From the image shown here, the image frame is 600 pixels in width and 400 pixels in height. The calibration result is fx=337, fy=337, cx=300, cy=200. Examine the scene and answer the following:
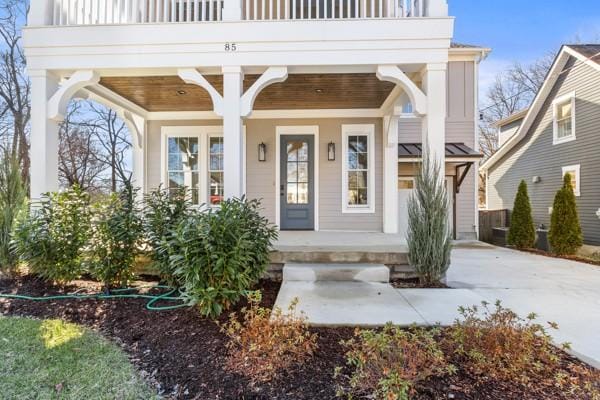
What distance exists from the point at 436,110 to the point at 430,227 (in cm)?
149

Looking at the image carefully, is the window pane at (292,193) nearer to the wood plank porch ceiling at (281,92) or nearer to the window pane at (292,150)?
the window pane at (292,150)

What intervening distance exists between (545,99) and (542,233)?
4.32m

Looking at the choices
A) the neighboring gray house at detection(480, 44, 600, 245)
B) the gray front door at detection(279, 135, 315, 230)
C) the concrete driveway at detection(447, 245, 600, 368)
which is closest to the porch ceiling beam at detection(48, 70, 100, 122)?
the gray front door at detection(279, 135, 315, 230)

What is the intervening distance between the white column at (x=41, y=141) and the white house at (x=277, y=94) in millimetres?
17

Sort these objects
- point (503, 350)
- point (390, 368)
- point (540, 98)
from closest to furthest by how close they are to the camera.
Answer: point (390, 368), point (503, 350), point (540, 98)

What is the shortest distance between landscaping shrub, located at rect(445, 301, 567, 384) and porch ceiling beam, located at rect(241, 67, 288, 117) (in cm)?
346

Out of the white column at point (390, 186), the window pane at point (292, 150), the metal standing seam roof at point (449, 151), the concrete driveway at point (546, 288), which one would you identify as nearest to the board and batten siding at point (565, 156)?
the metal standing seam roof at point (449, 151)

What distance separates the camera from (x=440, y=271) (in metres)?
4.05

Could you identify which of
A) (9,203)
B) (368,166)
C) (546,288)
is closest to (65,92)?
(9,203)

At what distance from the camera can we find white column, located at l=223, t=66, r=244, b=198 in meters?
4.36

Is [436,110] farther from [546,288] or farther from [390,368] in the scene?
[390,368]

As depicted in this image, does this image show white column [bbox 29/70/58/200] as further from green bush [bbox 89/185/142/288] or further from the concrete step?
the concrete step

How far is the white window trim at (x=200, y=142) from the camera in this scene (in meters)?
7.36

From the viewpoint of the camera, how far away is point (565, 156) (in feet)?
33.0
